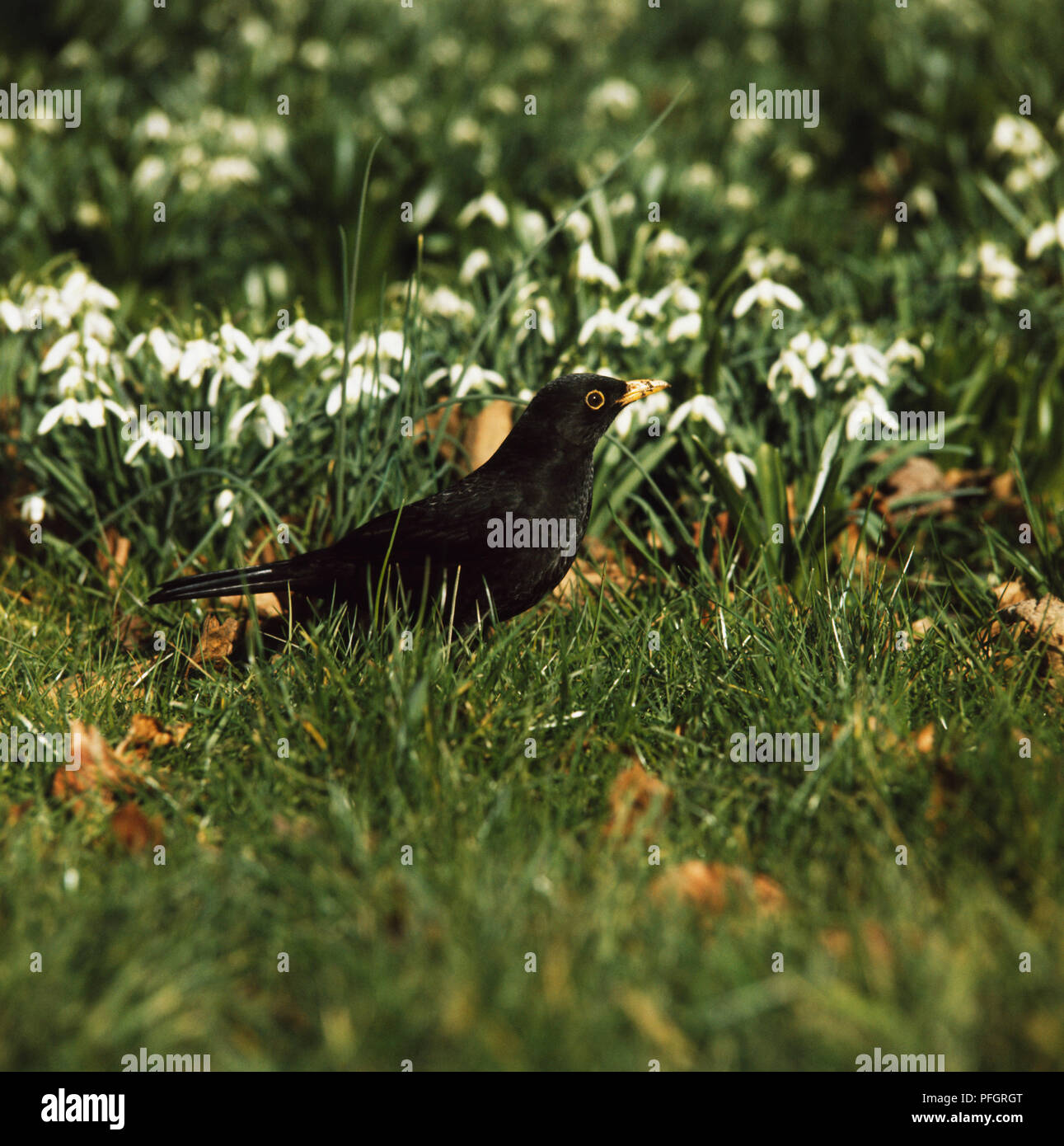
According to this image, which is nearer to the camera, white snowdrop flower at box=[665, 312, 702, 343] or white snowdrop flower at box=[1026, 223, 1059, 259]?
white snowdrop flower at box=[665, 312, 702, 343]

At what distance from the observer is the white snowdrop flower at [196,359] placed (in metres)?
3.29

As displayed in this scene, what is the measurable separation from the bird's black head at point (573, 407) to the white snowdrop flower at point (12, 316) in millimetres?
1777

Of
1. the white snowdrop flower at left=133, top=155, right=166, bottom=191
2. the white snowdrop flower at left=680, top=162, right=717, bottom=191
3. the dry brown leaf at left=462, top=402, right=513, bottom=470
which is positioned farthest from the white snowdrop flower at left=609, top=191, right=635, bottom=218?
the white snowdrop flower at left=133, top=155, right=166, bottom=191

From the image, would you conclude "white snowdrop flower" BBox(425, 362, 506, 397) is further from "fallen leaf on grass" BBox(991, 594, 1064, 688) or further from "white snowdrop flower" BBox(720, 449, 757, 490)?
"fallen leaf on grass" BBox(991, 594, 1064, 688)

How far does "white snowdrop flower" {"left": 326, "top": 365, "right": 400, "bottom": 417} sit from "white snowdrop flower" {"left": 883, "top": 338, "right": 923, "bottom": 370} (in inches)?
67.3

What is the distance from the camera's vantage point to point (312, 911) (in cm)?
194

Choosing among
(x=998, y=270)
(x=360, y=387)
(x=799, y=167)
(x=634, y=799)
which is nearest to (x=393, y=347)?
(x=360, y=387)

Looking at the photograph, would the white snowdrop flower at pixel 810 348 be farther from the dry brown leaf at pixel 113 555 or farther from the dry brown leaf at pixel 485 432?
the dry brown leaf at pixel 113 555

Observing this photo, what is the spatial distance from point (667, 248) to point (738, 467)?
1495 mm

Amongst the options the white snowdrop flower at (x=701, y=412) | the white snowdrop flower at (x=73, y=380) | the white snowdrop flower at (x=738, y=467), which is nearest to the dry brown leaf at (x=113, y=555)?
the white snowdrop flower at (x=73, y=380)

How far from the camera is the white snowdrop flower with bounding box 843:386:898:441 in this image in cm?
343
